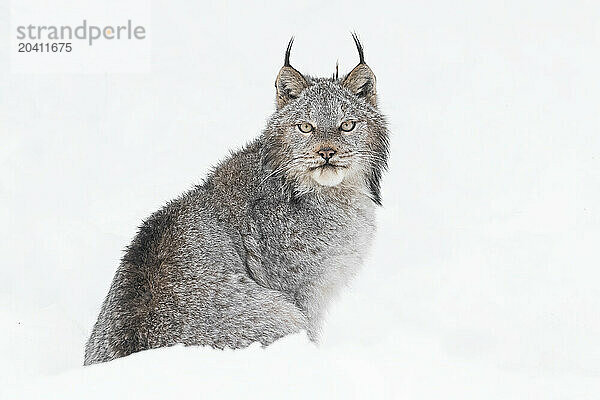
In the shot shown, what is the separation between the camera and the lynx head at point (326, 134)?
7867 millimetres

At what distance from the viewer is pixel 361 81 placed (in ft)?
26.9

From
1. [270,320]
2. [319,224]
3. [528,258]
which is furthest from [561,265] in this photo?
[270,320]

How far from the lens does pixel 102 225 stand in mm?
10852

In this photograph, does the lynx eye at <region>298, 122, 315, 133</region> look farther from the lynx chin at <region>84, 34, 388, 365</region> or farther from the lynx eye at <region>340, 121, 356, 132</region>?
the lynx eye at <region>340, 121, 356, 132</region>

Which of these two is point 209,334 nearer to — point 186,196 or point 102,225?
point 186,196

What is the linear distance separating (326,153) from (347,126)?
0.30m

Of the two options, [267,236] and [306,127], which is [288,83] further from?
[267,236]

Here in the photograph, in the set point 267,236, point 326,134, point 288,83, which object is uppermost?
point 288,83

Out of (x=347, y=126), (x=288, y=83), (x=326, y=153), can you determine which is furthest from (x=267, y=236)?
(x=288, y=83)

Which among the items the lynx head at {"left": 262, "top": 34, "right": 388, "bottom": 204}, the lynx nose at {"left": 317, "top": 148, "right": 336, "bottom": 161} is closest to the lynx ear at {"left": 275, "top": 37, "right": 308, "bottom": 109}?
the lynx head at {"left": 262, "top": 34, "right": 388, "bottom": 204}

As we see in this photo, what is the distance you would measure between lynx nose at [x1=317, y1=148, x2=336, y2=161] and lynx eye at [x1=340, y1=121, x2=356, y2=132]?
0.74ft

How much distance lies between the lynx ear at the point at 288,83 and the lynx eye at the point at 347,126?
495 mm

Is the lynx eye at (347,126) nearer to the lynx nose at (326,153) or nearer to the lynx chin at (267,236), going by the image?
the lynx chin at (267,236)

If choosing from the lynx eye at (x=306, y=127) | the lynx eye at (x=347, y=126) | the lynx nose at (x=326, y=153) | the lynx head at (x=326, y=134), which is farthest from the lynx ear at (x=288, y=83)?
the lynx nose at (x=326, y=153)
